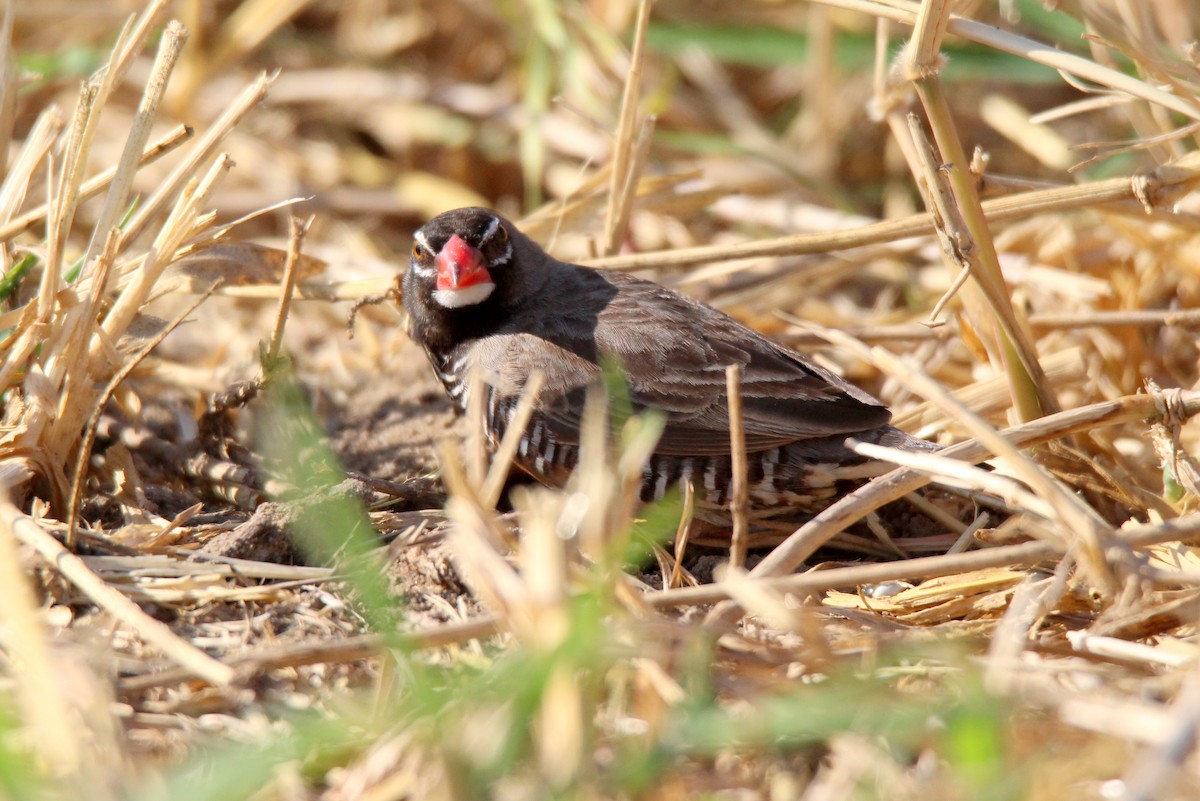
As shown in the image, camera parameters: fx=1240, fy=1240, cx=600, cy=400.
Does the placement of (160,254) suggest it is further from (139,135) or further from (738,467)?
(738,467)

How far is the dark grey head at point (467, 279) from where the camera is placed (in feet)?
13.2

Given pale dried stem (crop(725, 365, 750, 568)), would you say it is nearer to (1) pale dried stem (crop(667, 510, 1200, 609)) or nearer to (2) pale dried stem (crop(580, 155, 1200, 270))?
(1) pale dried stem (crop(667, 510, 1200, 609))

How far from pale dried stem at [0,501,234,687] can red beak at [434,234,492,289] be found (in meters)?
1.46

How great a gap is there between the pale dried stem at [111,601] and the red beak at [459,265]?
1.46 meters

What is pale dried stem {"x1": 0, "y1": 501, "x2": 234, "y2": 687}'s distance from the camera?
2482mm

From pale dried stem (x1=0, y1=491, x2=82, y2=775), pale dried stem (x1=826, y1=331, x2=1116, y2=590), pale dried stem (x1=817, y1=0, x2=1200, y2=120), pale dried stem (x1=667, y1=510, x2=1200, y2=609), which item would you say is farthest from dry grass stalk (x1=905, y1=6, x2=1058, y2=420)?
pale dried stem (x1=0, y1=491, x2=82, y2=775)

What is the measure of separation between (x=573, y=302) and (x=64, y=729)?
93.3 inches

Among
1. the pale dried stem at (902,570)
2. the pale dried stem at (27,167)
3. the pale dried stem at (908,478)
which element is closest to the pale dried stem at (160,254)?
the pale dried stem at (27,167)

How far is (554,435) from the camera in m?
3.81

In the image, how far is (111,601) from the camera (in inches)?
108

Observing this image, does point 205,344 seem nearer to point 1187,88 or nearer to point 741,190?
point 741,190

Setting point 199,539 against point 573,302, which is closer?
point 199,539

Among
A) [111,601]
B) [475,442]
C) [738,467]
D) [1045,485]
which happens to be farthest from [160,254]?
[1045,485]

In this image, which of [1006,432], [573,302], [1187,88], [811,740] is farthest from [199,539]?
[1187,88]
